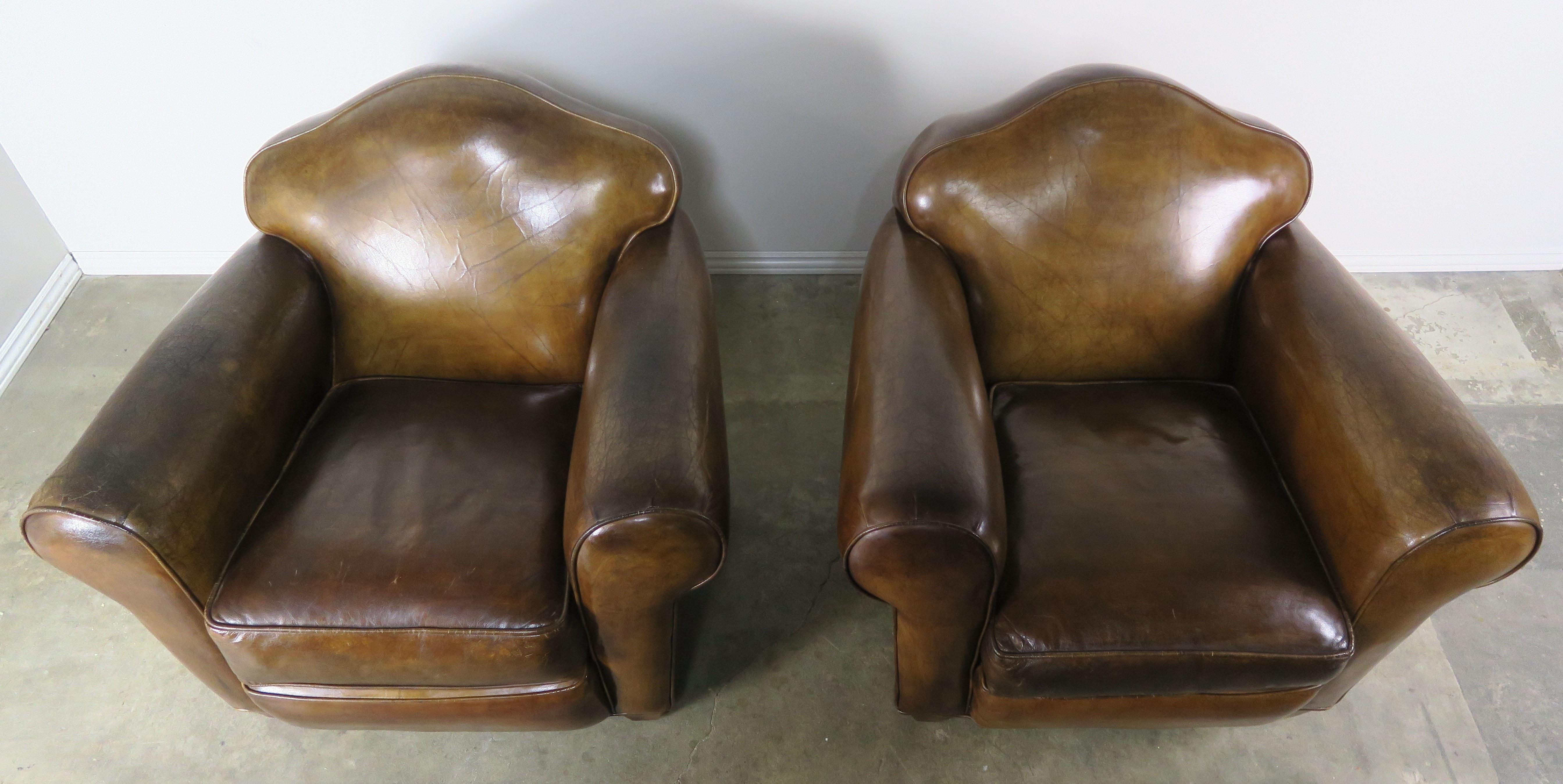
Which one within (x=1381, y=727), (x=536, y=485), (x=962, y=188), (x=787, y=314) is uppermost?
(x=962, y=188)

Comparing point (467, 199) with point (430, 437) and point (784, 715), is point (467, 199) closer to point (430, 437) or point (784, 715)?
point (430, 437)

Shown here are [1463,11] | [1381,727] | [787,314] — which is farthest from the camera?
[787,314]

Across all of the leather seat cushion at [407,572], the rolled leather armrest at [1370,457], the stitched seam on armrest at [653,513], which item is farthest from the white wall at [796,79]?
→ the stitched seam on armrest at [653,513]

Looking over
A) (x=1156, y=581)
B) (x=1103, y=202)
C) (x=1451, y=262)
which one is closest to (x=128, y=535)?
(x=1156, y=581)

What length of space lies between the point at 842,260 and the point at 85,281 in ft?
6.58

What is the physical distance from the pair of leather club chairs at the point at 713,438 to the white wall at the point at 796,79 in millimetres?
417

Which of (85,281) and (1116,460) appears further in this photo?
(85,281)

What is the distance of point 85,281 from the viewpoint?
95.0 inches

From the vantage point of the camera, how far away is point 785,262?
93.8 inches

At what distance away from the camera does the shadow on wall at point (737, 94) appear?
1.88m

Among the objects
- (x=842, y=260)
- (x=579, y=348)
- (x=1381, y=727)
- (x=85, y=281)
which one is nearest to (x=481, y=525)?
(x=579, y=348)

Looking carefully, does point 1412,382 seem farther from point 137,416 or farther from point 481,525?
point 137,416

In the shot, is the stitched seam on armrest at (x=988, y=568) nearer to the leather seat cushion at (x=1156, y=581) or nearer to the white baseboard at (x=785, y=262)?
the leather seat cushion at (x=1156, y=581)

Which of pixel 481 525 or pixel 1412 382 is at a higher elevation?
pixel 1412 382
